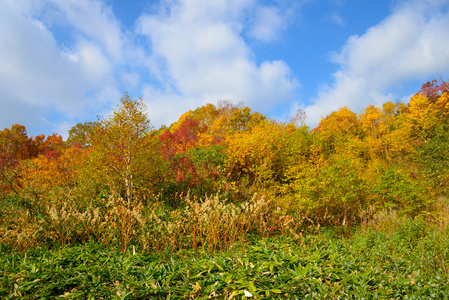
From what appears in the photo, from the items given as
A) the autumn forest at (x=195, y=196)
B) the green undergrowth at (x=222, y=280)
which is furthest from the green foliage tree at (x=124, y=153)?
the green undergrowth at (x=222, y=280)

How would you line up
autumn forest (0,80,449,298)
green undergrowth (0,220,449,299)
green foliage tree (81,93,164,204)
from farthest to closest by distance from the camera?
green foliage tree (81,93,164,204)
autumn forest (0,80,449,298)
green undergrowth (0,220,449,299)

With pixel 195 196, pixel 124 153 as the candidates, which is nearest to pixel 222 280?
pixel 195 196

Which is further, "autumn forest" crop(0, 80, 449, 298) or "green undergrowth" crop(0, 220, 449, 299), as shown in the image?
"autumn forest" crop(0, 80, 449, 298)

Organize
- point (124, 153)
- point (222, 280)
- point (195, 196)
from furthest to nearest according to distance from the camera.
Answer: point (124, 153) → point (195, 196) → point (222, 280)

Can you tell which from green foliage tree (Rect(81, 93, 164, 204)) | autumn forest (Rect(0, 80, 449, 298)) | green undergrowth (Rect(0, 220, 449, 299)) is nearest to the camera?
green undergrowth (Rect(0, 220, 449, 299))

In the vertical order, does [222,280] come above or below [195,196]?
below

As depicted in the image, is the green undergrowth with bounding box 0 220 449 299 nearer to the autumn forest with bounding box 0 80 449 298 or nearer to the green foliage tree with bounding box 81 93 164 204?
the autumn forest with bounding box 0 80 449 298

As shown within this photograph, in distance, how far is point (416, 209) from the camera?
7547 mm

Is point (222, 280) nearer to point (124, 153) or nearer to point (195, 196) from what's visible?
point (195, 196)

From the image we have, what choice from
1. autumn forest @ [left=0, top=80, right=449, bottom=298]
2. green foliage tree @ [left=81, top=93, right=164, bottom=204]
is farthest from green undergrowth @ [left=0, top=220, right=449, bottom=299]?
green foliage tree @ [left=81, top=93, right=164, bottom=204]

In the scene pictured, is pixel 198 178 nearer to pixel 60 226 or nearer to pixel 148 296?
pixel 60 226

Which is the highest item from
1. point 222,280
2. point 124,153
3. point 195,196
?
point 124,153

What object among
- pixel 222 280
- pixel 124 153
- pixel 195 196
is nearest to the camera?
pixel 222 280

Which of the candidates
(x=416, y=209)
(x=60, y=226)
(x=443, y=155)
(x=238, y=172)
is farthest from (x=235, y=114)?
(x=60, y=226)
